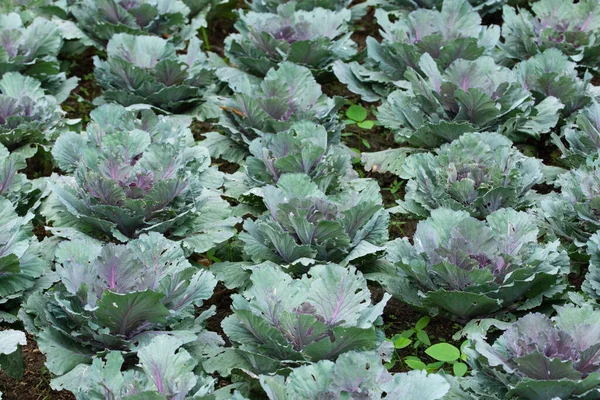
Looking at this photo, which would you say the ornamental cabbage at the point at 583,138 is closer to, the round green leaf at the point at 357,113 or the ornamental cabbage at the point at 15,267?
the round green leaf at the point at 357,113

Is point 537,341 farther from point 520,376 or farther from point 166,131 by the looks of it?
point 166,131

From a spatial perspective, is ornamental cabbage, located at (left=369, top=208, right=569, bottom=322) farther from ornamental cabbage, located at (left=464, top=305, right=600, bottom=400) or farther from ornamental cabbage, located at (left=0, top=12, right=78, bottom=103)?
ornamental cabbage, located at (left=0, top=12, right=78, bottom=103)

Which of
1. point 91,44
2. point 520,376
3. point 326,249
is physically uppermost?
point 520,376

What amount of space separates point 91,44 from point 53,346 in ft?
8.76

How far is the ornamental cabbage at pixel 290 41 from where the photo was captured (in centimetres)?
507

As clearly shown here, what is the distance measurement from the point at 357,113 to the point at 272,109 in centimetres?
81

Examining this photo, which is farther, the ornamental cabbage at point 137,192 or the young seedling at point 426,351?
the ornamental cabbage at point 137,192

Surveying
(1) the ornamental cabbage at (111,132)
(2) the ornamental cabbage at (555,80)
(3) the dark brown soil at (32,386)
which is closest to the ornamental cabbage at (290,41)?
(1) the ornamental cabbage at (111,132)

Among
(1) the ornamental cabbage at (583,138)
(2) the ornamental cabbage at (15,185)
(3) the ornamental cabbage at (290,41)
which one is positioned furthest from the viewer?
(3) the ornamental cabbage at (290,41)

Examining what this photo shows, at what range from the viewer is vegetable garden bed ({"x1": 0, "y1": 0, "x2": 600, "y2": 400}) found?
3.08 m

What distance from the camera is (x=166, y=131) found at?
14.0 feet

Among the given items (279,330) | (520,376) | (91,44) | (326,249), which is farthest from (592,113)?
(91,44)

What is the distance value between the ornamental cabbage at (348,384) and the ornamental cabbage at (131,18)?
304 centimetres

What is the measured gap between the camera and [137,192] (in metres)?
3.82
